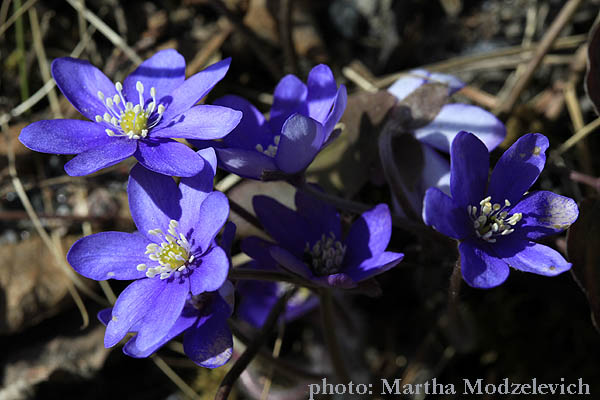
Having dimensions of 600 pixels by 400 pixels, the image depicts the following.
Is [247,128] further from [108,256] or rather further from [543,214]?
[543,214]

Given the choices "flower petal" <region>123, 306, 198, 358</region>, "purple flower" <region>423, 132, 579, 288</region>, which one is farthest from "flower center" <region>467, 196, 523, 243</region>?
"flower petal" <region>123, 306, 198, 358</region>

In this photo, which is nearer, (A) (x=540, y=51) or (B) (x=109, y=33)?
(A) (x=540, y=51)

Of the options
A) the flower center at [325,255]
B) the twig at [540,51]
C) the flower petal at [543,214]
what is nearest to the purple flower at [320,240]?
the flower center at [325,255]

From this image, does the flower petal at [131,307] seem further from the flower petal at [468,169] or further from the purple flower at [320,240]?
the flower petal at [468,169]

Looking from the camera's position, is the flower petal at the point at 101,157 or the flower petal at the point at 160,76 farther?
the flower petal at the point at 160,76

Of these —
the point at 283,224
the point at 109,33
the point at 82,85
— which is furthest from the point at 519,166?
the point at 109,33

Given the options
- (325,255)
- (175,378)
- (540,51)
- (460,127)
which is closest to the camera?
(325,255)
